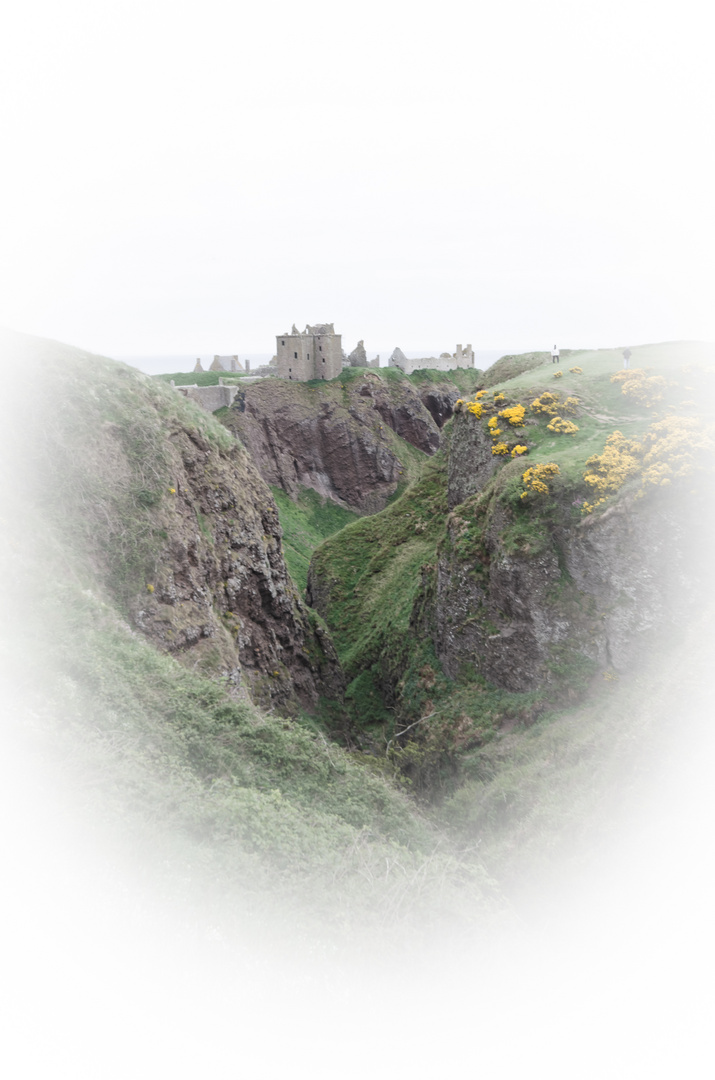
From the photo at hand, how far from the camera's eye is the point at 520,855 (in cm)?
1347

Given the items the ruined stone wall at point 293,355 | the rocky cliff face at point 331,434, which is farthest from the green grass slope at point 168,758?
the ruined stone wall at point 293,355

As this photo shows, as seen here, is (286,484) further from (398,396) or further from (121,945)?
(121,945)

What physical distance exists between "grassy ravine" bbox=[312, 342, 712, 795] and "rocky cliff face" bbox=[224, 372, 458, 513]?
104 ft

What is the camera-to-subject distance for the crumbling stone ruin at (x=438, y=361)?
89.8 meters

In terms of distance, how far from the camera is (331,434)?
70.8 meters

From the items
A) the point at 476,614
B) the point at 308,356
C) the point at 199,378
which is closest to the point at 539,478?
the point at 476,614

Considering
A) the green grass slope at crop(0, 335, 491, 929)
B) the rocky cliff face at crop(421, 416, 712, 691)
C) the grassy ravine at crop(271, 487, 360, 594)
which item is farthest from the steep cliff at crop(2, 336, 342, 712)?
the grassy ravine at crop(271, 487, 360, 594)

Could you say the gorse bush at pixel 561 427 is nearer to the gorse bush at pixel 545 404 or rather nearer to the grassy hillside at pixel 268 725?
the grassy hillside at pixel 268 725

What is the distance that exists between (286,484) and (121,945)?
61202mm

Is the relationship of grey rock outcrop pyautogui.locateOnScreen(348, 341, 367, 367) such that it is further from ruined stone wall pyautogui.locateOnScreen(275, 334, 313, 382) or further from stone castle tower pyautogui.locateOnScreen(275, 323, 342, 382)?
ruined stone wall pyautogui.locateOnScreen(275, 334, 313, 382)

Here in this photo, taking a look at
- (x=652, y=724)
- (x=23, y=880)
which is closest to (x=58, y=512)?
(x=23, y=880)

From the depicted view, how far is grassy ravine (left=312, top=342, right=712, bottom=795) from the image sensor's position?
20906 mm

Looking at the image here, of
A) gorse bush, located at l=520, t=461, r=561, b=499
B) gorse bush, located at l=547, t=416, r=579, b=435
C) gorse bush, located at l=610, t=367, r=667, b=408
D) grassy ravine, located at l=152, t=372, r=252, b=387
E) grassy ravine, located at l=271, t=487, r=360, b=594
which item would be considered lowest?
grassy ravine, located at l=271, t=487, r=360, b=594

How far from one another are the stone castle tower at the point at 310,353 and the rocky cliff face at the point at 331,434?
1.81m
